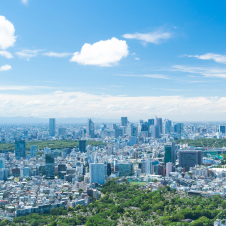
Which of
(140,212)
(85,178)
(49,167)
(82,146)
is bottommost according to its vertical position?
(140,212)

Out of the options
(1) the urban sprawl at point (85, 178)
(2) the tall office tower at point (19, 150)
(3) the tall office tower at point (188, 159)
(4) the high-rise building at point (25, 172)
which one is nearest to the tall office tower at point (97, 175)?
(1) the urban sprawl at point (85, 178)

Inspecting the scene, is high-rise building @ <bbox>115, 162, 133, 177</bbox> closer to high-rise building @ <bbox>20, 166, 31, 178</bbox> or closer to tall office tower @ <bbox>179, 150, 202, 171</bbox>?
tall office tower @ <bbox>179, 150, 202, 171</bbox>

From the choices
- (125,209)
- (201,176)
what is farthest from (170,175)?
(125,209)

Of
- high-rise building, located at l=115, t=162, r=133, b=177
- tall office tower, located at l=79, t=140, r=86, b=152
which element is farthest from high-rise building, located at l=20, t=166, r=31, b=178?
tall office tower, located at l=79, t=140, r=86, b=152

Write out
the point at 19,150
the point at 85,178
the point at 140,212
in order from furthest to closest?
the point at 19,150 → the point at 85,178 → the point at 140,212

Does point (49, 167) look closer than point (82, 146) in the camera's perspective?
Yes

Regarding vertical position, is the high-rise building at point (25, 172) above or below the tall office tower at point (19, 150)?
below

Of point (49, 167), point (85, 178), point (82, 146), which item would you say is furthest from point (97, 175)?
point (82, 146)

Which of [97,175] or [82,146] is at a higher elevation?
[82,146]

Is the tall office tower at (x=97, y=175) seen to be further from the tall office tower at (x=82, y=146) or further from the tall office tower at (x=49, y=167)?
the tall office tower at (x=82, y=146)

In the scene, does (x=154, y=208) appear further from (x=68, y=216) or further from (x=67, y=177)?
(x=67, y=177)

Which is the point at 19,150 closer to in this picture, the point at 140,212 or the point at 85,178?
the point at 85,178
